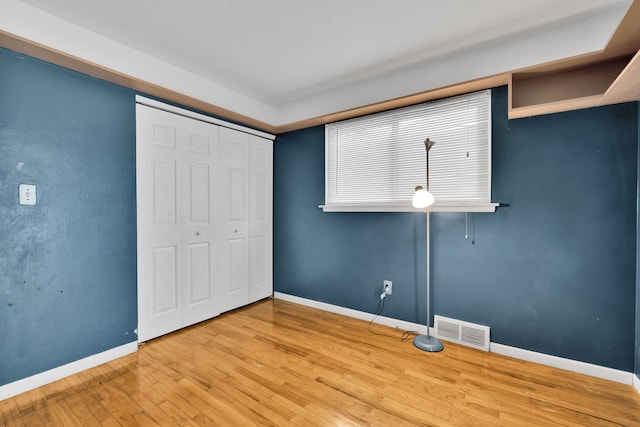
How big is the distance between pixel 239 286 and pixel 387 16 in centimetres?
320

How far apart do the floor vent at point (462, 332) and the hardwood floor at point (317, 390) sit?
0.09 meters

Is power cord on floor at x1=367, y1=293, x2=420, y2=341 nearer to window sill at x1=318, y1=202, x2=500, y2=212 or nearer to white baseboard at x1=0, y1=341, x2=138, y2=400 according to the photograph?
window sill at x1=318, y1=202, x2=500, y2=212

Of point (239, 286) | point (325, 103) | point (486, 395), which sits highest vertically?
point (325, 103)

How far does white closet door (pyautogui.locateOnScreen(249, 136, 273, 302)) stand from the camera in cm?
375

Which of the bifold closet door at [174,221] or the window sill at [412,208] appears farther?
the bifold closet door at [174,221]

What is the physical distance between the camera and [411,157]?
2902mm

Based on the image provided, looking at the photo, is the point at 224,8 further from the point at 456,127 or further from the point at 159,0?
the point at 456,127

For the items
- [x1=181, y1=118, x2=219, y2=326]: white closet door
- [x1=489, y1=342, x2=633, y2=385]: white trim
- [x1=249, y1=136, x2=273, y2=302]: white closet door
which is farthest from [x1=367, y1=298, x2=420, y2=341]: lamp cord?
[x1=181, y1=118, x2=219, y2=326]: white closet door

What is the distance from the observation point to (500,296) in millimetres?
2469

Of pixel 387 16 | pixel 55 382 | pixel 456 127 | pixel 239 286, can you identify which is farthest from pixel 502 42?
pixel 55 382

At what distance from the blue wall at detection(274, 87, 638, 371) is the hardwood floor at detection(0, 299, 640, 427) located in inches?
13.3

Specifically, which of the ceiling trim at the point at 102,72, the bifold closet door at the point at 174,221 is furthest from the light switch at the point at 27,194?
the ceiling trim at the point at 102,72

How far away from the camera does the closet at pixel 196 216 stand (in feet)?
8.73

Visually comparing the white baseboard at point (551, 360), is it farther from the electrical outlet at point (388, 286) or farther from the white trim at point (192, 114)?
the white trim at point (192, 114)
